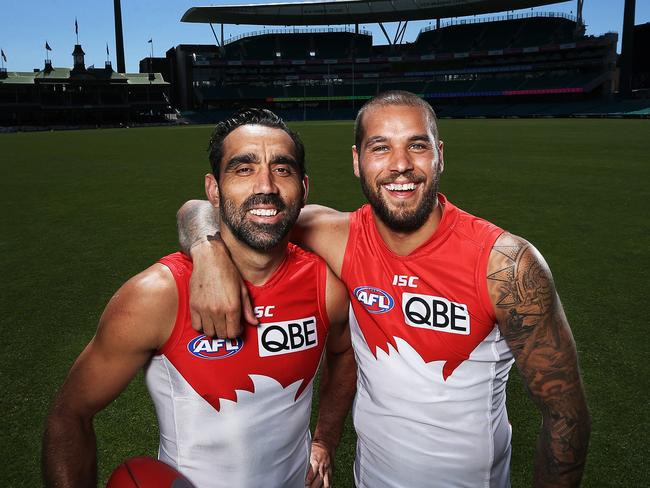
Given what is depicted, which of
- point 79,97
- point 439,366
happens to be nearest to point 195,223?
point 439,366

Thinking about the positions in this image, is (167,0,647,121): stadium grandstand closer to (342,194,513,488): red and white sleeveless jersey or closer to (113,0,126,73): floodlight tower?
(113,0,126,73): floodlight tower

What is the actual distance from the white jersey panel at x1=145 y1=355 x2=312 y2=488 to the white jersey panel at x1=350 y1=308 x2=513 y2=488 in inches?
17.3

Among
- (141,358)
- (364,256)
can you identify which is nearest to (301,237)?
(364,256)

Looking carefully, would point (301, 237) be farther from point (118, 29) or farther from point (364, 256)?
point (118, 29)

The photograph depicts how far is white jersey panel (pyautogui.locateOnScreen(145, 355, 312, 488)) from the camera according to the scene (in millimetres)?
2090

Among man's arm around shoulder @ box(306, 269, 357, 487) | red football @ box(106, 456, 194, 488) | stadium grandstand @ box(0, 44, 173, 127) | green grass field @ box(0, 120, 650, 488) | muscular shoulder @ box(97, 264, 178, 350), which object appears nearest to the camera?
red football @ box(106, 456, 194, 488)

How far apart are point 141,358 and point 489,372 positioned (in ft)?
4.71

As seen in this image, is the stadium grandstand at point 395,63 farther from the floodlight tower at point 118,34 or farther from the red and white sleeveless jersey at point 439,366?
the red and white sleeveless jersey at point 439,366

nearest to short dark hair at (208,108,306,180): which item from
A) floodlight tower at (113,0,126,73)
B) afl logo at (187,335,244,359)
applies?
afl logo at (187,335,244,359)

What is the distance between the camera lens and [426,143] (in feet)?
7.59

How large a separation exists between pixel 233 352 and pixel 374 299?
0.66 meters

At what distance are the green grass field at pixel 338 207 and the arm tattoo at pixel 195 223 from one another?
153 centimetres

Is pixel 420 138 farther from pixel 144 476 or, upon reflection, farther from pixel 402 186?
pixel 144 476

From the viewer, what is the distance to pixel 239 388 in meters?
2.09
